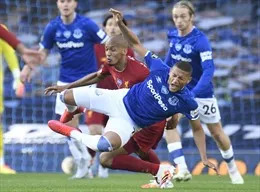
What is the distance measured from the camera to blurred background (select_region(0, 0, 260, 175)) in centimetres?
1491

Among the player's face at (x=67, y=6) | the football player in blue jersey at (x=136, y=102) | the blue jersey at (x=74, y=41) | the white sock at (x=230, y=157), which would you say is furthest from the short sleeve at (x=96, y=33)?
the football player in blue jersey at (x=136, y=102)

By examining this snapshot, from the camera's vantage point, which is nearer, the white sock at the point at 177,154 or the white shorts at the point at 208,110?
the white sock at the point at 177,154

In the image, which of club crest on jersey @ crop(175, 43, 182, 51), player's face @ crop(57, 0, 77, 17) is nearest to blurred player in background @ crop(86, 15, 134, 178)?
player's face @ crop(57, 0, 77, 17)

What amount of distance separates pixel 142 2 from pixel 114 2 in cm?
66

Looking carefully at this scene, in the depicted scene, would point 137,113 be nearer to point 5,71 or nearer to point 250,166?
point 250,166

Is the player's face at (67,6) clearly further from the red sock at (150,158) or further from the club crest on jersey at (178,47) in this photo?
the red sock at (150,158)

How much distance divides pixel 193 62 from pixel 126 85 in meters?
1.64

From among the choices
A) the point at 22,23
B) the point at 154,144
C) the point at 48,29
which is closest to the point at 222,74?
the point at 22,23

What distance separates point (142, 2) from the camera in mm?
20844

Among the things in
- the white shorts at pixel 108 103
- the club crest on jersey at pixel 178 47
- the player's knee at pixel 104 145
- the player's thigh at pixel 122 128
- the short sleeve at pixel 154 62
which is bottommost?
the player's knee at pixel 104 145

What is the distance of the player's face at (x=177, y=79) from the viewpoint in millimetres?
8672

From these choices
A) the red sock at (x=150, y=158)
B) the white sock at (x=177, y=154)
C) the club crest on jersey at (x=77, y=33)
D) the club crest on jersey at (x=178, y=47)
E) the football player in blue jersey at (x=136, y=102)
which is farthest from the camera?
the club crest on jersey at (x=77, y=33)

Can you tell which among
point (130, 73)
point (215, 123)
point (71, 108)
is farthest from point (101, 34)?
point (71, 108)

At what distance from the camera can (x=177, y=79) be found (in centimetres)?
867
